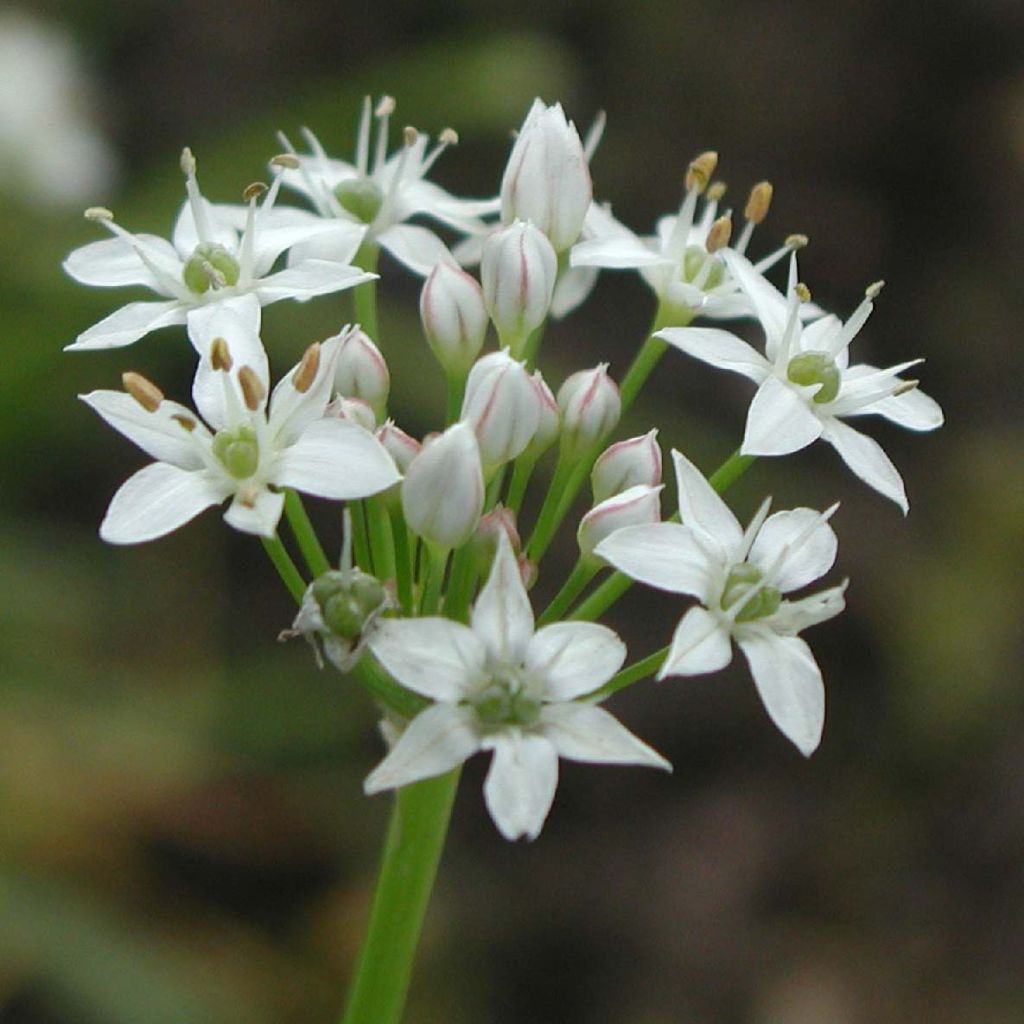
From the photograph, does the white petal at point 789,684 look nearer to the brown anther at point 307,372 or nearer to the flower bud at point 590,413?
the flower bud at point 590,413

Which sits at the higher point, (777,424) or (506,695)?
(777,424)

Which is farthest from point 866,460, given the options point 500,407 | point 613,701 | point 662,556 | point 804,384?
point 613,701

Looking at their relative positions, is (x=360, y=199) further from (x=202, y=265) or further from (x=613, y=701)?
(x=613, y=701)

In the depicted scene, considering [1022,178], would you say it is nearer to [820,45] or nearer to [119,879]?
[820,45]

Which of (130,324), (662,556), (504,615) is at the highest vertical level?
(130,324)

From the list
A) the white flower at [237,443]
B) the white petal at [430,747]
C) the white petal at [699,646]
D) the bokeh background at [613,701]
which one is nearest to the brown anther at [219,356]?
the white flower at [237,443]

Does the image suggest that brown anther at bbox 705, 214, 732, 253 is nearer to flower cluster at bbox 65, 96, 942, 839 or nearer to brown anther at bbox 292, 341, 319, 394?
flower cluster at bbox 65, 96, 942, 839

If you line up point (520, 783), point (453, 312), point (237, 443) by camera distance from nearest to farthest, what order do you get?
point (520, 783) < point (237, 443) < point (453, 312)
